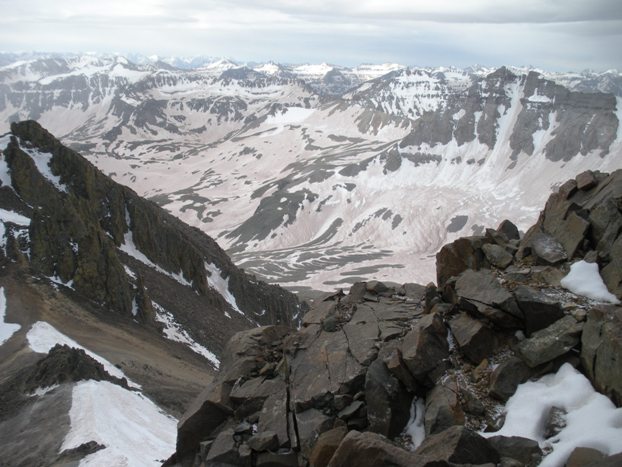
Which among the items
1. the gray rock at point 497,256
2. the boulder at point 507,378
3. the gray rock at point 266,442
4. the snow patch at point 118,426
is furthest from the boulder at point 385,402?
the snow patch at point 118,426

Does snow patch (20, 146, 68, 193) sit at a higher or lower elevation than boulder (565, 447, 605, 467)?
lower

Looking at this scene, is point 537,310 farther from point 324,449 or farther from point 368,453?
point 324,449

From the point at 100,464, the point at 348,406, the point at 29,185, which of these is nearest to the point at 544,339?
the point at 348,406

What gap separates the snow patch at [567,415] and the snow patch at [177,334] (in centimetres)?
3829

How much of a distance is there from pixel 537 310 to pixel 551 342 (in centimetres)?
113

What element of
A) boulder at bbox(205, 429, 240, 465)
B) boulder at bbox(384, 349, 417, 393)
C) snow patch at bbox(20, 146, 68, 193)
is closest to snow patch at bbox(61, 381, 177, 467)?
boulder at bbox(205, 429, 240, 465)

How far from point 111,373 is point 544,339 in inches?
1025

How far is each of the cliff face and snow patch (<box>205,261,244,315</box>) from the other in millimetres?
183

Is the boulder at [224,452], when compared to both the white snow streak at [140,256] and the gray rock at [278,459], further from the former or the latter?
the white snow streak at [140,256]

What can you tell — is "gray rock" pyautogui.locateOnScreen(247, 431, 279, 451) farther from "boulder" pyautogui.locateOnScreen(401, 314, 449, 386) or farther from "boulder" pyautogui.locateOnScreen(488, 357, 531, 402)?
"boulder" pyautogui.locateOnScreen(488, 357, 531, 402)

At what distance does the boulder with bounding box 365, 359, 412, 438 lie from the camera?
42.5 feet

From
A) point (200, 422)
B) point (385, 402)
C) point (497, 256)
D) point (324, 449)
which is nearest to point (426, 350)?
point (385, 402)

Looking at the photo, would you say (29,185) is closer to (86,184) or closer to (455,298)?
(86,184)

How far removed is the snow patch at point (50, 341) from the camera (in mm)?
31297
